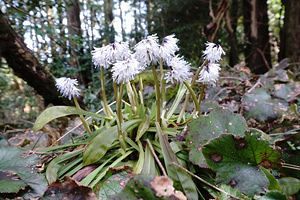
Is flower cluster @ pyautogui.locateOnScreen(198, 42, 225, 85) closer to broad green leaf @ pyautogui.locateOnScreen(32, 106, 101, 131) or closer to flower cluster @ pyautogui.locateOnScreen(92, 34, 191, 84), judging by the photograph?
flower cluster @ pyautogui.locateOnScreen(92, 34, 191, 84)

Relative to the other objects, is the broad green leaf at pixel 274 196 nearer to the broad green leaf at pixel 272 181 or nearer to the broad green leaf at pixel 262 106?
the broad green leaf at pixel 272 181

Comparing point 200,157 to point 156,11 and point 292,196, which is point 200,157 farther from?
point 156,11

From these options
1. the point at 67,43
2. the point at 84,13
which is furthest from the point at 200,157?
the point at 84,13

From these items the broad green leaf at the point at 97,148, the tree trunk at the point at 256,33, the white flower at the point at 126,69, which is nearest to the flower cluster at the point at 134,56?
the white flower at the point at 126,69

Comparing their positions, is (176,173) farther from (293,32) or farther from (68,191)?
(293,32)

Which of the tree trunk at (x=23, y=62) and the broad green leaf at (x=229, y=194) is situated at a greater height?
the tree trunk at (x=23, y=62)

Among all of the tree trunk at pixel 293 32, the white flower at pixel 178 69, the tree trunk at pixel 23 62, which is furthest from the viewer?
the tree trunk at pixel 293 32

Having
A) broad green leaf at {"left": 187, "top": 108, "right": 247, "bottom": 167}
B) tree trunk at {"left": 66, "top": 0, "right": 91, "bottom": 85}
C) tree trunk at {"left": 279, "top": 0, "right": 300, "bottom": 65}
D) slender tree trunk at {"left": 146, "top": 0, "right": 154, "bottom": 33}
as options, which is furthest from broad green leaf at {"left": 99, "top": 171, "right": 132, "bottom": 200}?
slender tree trunk at {"left": 146, "top": 0, "right": 154, "bottom": 33}
